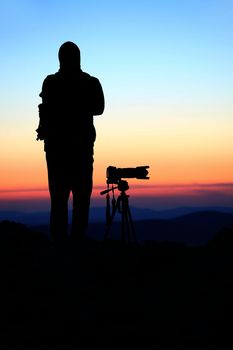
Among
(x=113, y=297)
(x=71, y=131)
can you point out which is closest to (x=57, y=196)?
(x=71, y=131)

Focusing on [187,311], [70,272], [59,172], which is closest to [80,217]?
[59,172]

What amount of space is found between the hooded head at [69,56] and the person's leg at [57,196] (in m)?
1.60

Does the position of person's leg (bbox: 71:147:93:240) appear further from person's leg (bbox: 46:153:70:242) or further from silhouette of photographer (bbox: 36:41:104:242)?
person's leg (bbox: 46:153:70:242)

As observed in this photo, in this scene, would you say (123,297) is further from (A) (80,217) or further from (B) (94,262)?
(A) (80,217)

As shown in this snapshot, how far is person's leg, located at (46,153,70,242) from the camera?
938cm

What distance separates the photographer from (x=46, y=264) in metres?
8.38

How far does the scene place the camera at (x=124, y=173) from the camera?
919 centimetres

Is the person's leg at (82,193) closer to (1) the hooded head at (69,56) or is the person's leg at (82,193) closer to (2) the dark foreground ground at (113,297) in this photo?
(2) the dark foreground ground at (113,297)

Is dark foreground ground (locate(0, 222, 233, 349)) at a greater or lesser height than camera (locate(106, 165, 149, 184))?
lesser

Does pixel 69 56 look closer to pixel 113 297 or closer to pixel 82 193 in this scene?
pixel 82 193

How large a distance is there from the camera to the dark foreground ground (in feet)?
4.14

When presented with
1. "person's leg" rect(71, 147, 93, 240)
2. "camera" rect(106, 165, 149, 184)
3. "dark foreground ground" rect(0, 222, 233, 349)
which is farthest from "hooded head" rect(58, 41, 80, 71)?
"dark foreground ground" rect(0, 222, 233, 349)

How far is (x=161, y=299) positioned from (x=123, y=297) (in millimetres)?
522

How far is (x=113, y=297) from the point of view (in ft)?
23.6
